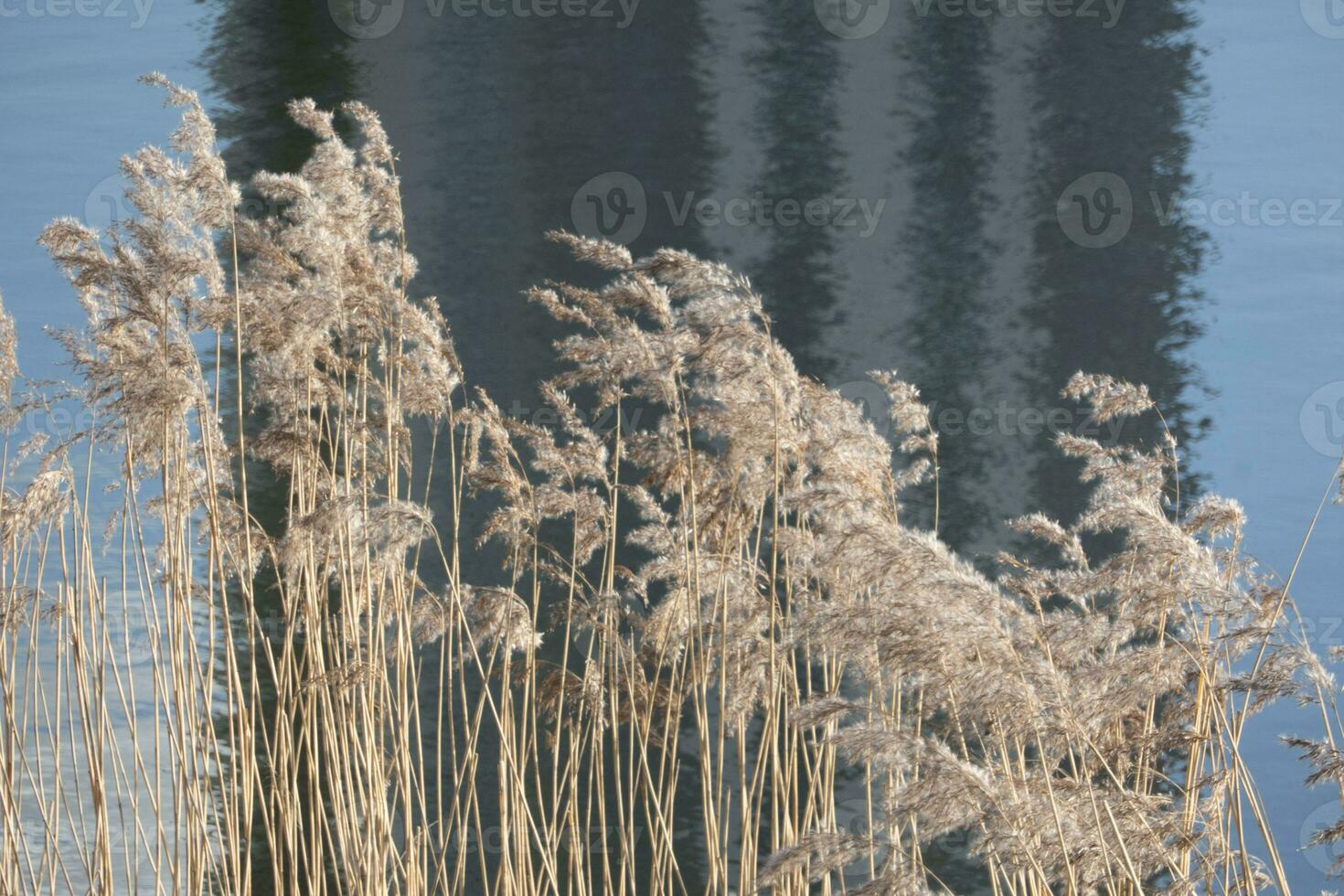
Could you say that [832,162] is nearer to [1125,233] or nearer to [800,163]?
[800,163]

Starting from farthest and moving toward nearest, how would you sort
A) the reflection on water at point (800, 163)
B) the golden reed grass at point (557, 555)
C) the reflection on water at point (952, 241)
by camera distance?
the reflection on water at point (800, 163) < the reflection on water at point (952, 241) < the golden reed grass at point (557, 555)

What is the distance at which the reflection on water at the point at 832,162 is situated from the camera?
5.49 metres

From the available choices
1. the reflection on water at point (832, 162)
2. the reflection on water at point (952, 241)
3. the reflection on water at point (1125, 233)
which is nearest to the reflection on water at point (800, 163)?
the reflection on water at point (832, 162)

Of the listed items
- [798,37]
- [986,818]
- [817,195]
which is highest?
[798,37]

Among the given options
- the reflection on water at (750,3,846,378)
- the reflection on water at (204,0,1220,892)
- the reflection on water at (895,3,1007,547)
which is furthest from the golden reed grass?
the reflection on water at (750,3,846,378)

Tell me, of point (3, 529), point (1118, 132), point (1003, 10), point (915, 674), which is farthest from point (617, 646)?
point (1003, 10)

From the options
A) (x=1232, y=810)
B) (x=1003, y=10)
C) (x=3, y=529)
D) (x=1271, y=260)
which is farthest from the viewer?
(x=1003, y=10)

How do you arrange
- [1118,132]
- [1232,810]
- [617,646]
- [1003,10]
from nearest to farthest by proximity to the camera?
1. [1232,810]
2. [617,646]
3. [1118,132]
4. [1003,10]

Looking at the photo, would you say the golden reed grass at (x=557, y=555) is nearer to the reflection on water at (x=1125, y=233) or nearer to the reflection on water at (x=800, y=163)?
the reflection on water at (x=1125, y=233)

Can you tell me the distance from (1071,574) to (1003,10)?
615 cm

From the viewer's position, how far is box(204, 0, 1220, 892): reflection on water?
549 cm

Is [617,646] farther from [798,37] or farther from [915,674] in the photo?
[798,37]

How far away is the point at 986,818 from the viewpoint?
3.41 feet

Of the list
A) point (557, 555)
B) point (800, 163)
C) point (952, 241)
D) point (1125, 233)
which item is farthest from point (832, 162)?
point (557, 555)
